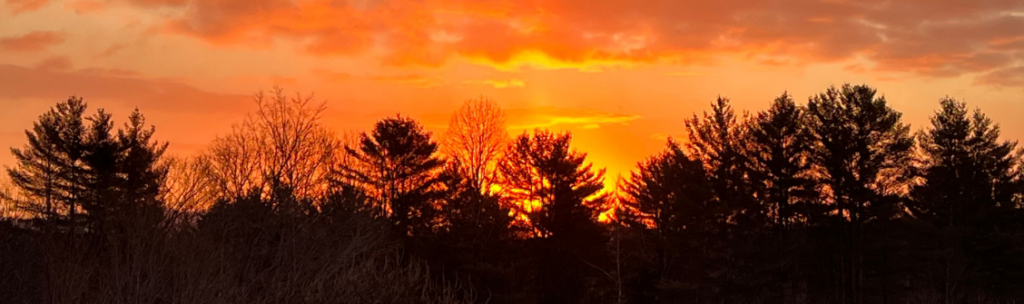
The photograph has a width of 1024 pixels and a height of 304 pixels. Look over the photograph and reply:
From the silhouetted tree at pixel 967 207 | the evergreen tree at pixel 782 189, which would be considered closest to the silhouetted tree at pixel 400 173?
the evergreen tree at pixel 782 189

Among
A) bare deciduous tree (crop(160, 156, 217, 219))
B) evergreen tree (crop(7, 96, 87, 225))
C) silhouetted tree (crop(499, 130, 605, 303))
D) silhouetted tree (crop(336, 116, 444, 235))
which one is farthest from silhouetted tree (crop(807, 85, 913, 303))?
evergreen tree (crop(7, 96, 87, 225))

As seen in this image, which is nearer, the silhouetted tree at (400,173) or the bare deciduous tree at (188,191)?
the bare deciduous tree at (188,191)

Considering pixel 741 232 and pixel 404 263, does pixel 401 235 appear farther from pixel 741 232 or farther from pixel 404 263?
pixel 741 232

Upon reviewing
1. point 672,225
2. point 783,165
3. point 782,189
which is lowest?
point 672,225

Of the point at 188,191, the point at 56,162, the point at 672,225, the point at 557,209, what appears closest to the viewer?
the point at 188,191

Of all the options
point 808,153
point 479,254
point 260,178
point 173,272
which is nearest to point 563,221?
point 479,254

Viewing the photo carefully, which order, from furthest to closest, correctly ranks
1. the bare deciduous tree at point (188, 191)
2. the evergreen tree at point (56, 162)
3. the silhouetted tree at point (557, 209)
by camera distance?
1. the silhouetted tree at point (557, 209)
2. the evergreen tree at point (56, 162)
3. the bare deciduous tree at point (188, 191)

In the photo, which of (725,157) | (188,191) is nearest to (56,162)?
(188,191)

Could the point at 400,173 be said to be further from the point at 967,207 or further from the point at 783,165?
the point at 967,207

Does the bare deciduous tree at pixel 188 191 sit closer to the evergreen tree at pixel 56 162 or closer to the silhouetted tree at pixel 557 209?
the evergreen tree at pixel 56 162

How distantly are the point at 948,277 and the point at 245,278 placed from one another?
38.4 m

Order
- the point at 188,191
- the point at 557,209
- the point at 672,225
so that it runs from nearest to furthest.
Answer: the point at 188,191, the point at 672,225, the point at 557,209

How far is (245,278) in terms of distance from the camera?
27.6m

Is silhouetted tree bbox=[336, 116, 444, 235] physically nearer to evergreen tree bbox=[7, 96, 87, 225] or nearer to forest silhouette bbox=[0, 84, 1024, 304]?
forest silhouette bbox=[0, 84, 1024, 304]
